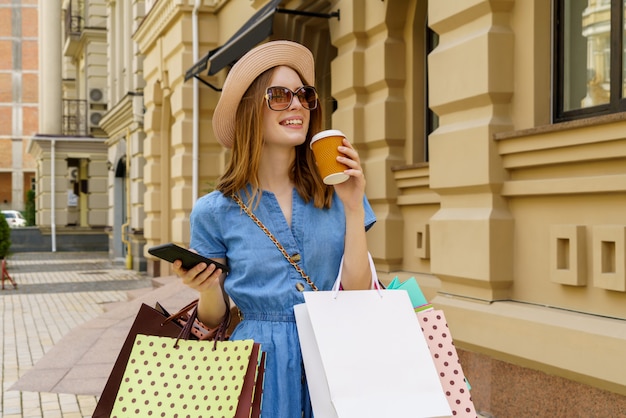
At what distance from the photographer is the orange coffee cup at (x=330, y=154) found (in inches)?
75.4

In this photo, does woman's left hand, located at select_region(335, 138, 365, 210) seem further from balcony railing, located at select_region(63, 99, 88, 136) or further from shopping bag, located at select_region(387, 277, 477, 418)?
balcony railing, located at select_region(63, 99, 88, 136)

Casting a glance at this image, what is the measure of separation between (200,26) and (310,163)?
11.2 metres

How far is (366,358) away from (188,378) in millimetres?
452

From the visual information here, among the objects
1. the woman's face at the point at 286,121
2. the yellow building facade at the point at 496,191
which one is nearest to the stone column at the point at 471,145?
the yellow building facade at the point at 496,191

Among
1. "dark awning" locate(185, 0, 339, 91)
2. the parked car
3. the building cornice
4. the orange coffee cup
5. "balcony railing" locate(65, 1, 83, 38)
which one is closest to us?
the orange coffee cup

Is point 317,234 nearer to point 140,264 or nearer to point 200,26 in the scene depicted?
point 200,26

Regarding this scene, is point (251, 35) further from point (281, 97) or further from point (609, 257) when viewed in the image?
point (281, 97)

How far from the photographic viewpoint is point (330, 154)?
193 centimetres

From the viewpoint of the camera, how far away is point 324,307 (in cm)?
189

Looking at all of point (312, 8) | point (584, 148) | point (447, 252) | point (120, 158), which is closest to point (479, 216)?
point (447, 252)

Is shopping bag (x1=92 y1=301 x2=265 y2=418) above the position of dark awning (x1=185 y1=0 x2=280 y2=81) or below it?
below

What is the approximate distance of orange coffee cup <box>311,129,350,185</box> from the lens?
192cm

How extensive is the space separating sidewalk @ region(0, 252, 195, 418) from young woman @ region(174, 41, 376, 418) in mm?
4295

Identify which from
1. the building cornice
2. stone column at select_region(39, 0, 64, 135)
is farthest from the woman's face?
stone column at select_region(39, 0, 64, 135)
